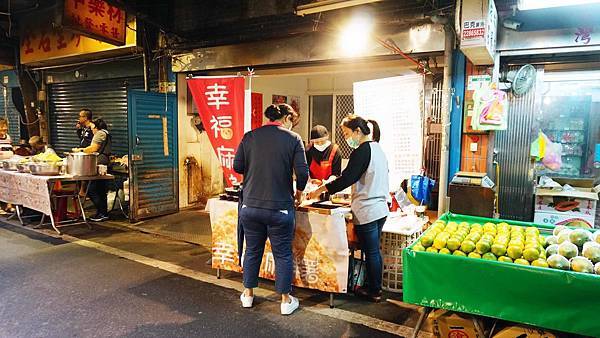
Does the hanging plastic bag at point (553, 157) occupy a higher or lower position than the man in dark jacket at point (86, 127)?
lower

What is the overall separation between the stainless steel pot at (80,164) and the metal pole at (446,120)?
593 cm

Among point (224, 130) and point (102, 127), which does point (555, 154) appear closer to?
point (224, 130)

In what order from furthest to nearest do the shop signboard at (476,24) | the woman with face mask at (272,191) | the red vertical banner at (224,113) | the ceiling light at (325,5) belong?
the red vertical banner at (224,113) < the ceiling light at (325,5) < the shop signboard at (476,24) < the woman with face mask at (272,191)

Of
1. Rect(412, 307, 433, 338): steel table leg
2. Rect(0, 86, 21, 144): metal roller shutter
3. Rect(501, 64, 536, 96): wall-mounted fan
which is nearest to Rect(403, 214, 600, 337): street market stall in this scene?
Rect(412, 307, 433, 338): steel table leg

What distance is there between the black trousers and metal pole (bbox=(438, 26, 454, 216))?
649cm

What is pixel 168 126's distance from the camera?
833cm

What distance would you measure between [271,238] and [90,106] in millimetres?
8293

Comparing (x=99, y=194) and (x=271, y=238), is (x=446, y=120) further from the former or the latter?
(x=99, y=194)

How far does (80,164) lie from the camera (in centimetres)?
688

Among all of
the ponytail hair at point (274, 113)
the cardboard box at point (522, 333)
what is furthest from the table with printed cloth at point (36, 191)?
the cardboard box at point (522, 333)

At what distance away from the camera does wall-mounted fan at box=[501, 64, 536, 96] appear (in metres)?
4.98

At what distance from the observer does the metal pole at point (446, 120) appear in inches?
206

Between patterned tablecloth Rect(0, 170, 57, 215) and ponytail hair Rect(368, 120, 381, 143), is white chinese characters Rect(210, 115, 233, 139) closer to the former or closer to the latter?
ponytail hair Rect(368, 120, 381, 143)

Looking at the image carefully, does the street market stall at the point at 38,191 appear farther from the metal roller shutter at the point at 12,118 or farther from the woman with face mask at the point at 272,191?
the metal roller shutter at the point at 12,118
